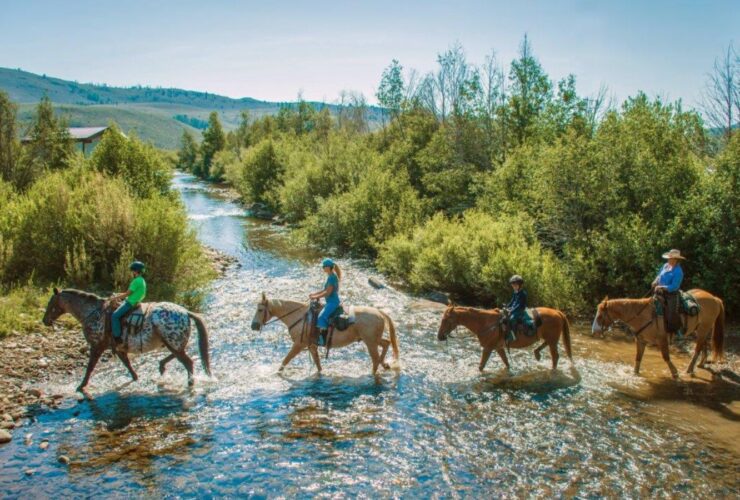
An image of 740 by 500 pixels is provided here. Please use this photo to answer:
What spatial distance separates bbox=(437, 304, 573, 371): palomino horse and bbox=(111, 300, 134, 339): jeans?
23.9 feet

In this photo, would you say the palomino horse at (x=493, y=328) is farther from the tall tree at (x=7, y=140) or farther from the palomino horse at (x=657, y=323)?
the tall tree at (x=7, y=140)

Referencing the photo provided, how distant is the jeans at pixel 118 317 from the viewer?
11.4 meters

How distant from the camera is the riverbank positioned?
1002 centimetres

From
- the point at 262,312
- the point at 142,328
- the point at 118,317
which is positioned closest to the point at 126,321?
the point at 118,317

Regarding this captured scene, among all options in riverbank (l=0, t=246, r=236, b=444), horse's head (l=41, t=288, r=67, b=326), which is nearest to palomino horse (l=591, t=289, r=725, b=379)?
riverbank (l=0, t=246, r=236, b=444)

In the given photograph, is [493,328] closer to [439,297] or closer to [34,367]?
[439,297]

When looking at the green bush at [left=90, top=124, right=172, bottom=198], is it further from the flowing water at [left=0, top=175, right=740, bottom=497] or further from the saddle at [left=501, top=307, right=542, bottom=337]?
the saddle at [left=501, top=307, right=542, bottom=337]

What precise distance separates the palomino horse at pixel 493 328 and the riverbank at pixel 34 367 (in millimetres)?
8765

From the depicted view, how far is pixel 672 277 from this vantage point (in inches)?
492

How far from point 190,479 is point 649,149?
18.8 meters

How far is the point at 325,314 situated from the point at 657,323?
320 inches

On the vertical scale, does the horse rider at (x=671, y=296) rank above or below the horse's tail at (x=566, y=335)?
above

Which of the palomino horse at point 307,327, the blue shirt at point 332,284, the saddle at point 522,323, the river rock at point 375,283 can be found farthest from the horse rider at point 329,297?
the river rock at point 375,283

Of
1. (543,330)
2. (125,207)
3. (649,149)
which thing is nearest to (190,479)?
(543,330)
